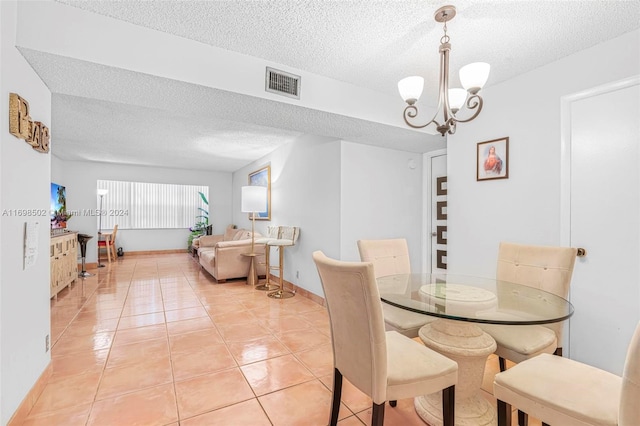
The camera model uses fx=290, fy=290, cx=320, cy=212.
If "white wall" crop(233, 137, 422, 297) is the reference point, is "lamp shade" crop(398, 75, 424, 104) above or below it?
above

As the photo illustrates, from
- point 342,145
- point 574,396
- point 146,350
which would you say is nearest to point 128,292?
point 146,350

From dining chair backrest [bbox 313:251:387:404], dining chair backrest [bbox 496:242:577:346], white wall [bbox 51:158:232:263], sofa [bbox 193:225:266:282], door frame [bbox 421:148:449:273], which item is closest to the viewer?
dining chair backrest [bbox 313:251:387:404]

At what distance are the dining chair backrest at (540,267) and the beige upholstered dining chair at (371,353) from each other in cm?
100

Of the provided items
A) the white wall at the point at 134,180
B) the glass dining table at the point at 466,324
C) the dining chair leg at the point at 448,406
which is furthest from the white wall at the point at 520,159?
the white wall at the point at 134,180

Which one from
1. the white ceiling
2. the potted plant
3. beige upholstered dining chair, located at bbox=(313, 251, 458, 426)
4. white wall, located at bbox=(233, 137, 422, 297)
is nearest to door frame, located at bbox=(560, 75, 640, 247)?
the white ceiling

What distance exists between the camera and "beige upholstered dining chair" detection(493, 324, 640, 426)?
875mm

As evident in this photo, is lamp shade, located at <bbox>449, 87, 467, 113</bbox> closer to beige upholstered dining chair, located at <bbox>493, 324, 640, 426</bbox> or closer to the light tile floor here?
beige upholstered dining chair, located at <bbox>493, 324, 640, 426</bbox>

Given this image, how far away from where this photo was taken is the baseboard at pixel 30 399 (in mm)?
1555

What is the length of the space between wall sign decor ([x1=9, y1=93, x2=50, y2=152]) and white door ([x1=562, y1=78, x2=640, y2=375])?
3546 millimetres

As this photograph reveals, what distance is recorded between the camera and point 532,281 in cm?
202

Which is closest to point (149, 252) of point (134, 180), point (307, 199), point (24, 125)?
point (134, 180)

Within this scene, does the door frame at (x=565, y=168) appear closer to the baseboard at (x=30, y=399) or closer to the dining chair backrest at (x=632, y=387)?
the dining chair backrest at (x=632, y=387)

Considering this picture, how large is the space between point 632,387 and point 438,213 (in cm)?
324

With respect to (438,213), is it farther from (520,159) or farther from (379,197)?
(520,159)
